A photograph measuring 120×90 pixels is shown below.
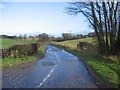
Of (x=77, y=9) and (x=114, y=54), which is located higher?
(x=77, y=9)

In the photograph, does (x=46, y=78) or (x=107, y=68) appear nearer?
(x=46, y=78)

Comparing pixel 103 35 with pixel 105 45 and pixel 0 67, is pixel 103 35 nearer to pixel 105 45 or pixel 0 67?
pixel 105 45

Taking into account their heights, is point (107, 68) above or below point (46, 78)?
above

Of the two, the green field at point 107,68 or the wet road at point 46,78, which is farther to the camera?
the green field at point 107,68

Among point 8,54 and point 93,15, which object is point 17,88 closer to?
point 8,54

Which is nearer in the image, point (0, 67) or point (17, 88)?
point (17, 88)

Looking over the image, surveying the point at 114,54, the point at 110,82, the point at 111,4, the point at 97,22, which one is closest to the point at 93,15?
the point at 97,22

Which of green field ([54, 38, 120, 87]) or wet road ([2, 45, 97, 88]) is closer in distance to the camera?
wet road ([2, 45, 97, 88])

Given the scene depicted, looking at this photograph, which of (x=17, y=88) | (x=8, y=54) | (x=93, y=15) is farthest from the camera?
(x=93, y=15)

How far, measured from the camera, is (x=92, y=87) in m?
11.7

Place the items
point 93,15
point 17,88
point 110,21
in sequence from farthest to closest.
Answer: point 93,15 < point 110,21 < point 17,88

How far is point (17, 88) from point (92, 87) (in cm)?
338

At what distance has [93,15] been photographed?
2958cm

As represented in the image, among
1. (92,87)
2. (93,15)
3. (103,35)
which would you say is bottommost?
(92,87)
